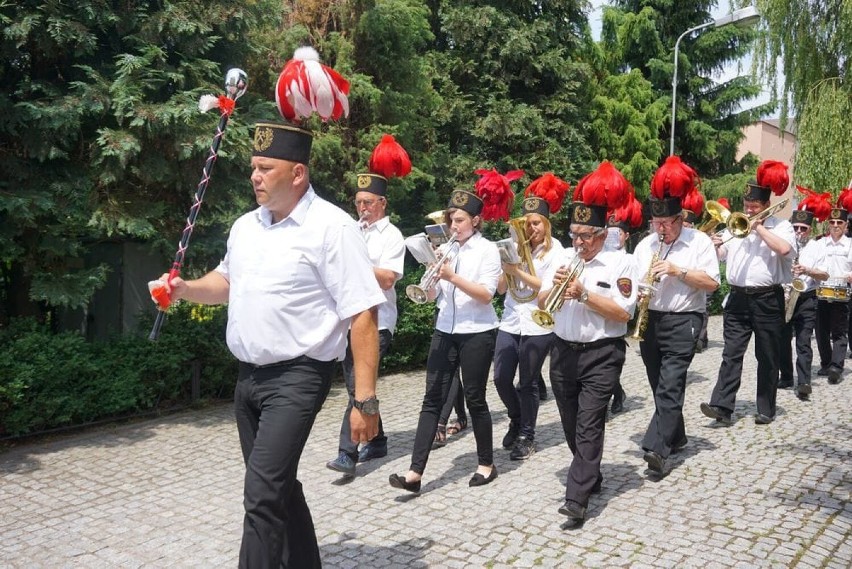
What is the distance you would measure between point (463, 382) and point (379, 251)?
1170mm

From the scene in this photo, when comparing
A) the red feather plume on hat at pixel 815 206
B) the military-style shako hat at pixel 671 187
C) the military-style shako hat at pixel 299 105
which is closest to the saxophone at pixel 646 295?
the military-style shako hat at pixel 671 187

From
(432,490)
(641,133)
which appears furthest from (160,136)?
(641,133)

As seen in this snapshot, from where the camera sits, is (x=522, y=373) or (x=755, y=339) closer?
(x=522, y=373)

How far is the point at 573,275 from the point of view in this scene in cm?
527

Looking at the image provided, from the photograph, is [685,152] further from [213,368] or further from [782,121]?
[213,368]

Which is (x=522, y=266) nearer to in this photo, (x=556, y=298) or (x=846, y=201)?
(x=556, y=298)

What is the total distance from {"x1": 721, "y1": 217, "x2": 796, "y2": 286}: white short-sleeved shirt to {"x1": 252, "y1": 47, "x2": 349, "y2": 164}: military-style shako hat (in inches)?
207

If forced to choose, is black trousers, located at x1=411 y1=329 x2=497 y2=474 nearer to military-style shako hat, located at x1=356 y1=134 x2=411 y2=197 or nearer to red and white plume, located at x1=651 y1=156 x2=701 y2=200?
military-style shako hat, located at x1=356 y1=134 x2=411 y2=197

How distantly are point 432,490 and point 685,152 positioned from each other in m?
23.9

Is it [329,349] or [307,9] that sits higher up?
[307,9]

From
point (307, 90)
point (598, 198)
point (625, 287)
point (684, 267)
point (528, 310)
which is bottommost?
point (528, 310)

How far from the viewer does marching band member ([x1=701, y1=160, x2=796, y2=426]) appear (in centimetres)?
780

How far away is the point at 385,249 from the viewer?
618cm

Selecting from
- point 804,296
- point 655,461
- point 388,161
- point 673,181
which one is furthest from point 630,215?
point 655,461
